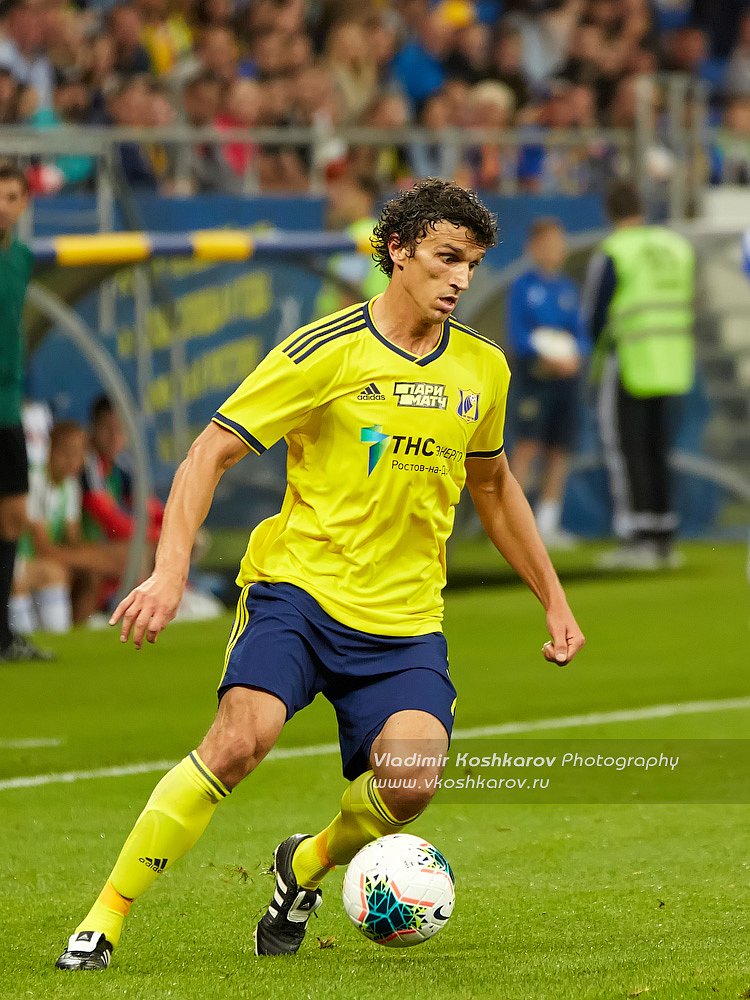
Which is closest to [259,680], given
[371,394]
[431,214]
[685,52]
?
[371,394]

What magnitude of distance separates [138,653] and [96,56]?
594 centimetres

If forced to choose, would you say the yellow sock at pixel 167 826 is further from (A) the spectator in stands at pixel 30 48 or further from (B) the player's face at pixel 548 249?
(A) the spectator in stands at pixel 30 48

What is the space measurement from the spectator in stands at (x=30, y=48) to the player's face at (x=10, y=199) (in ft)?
17.9

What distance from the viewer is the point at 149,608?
4.69m

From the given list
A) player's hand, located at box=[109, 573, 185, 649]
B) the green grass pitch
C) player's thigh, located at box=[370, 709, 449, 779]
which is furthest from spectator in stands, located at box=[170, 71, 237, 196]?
player's hand, located at box=[109, 573, 185, 649]

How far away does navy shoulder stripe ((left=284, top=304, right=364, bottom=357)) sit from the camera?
5.22 metres

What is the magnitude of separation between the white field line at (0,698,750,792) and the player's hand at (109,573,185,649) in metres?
3.22

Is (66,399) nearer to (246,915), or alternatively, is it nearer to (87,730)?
(87,730)

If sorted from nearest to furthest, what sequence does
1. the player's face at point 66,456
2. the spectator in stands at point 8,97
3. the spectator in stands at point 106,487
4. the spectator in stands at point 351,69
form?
the player's face at point 66,456, the spectator in stands at point 106,487, the spectator in stands at point 8,97, the spectator in stands at point 351,69

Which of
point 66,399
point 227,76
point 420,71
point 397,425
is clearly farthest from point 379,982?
point 420,71

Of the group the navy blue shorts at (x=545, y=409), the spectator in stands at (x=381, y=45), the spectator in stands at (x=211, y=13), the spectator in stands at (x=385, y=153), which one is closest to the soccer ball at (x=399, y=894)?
the spectator in stands at (x=385, y=153)

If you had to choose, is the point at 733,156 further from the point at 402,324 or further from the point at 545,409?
the point at 402,324

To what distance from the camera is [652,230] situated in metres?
15.3

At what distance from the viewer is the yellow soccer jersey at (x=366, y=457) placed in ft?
17.1
